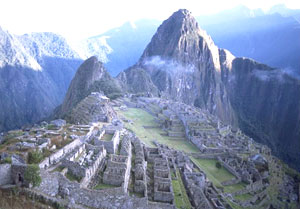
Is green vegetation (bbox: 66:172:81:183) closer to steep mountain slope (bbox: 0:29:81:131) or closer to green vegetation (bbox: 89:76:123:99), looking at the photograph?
green vegetation (bbox: 89:76:123:99)

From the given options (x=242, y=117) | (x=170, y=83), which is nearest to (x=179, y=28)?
(x=170, y=83)

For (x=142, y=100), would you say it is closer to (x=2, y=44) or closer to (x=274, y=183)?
(x=274, y=183)

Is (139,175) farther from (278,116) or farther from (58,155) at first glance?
(278,116)

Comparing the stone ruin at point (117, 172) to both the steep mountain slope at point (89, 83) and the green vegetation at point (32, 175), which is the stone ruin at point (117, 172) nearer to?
the green vegetation at point (32, 175)

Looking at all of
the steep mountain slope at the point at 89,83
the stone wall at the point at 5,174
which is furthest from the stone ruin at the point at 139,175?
the steep mountain slope at the point at 89,83

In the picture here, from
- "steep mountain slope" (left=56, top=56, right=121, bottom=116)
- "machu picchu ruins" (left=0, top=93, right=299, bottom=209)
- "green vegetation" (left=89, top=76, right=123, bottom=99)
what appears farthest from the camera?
"steep mountain slope" (left=56, top=56, right=121, bottom=116)

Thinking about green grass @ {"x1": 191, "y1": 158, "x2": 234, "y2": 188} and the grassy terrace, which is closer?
green grass @ {"x1": 191, "y1": 158, "x2": 234, "y2": 188}

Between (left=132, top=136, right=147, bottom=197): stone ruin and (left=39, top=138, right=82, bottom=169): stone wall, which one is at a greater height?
(left=39, top=138, right=82, bottom=169): stone wall

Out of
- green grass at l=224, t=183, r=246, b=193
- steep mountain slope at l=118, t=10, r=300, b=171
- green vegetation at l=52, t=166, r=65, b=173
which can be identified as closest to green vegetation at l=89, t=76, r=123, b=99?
green grass at l=224, t=183, r=246, b=193
